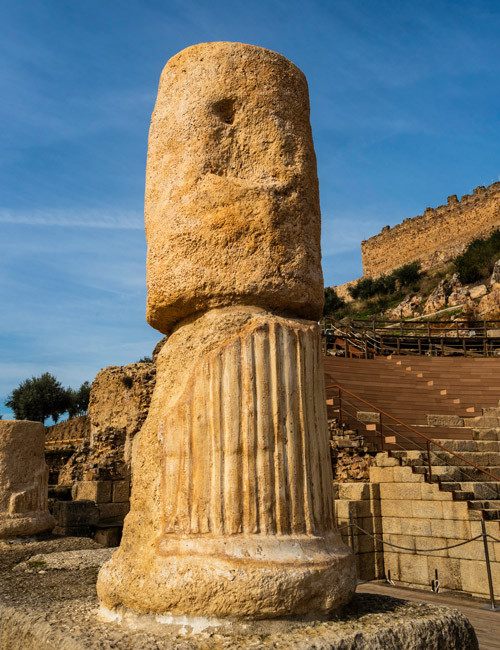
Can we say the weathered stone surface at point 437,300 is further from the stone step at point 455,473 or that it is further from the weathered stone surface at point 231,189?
the weathered stone surface at point 231,189

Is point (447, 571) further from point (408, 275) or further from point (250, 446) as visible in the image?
point (408, 275)

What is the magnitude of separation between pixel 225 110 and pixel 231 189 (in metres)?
0.50

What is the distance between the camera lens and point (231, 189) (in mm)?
2783

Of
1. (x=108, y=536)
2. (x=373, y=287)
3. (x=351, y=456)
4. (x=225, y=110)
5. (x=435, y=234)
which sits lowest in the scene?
(x=108, y=536)

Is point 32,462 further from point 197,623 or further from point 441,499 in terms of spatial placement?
point 197,623

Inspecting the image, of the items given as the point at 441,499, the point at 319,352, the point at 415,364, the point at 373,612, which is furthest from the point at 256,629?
the point at 415,364

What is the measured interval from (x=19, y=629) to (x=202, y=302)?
1605 mm

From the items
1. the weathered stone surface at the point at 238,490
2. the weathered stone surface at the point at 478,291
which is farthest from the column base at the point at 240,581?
the weathered stone surface at the point at 478,291

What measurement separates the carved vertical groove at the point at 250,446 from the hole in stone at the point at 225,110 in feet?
3.77

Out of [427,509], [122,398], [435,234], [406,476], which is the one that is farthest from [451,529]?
[435,234]

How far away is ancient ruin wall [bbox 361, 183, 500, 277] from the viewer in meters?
40.1

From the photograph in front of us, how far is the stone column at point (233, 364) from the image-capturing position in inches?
90.4

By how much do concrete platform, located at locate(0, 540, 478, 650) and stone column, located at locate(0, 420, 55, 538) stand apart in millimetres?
4989

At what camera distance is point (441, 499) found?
768 cm
